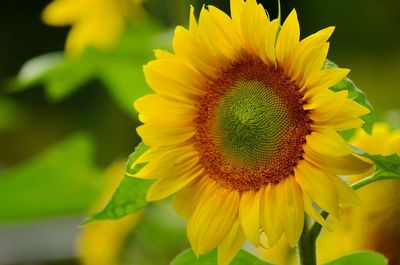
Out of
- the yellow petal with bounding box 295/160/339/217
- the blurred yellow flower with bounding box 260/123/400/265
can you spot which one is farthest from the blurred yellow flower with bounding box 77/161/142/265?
the yellow petal with bounding box 295/160/339/217

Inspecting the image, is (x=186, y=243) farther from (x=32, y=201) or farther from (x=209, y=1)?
(x=209, y=1)

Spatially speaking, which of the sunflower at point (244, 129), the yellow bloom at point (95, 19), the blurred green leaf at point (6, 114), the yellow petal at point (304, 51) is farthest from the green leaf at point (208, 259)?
the blurred green leaf at point (6, 114)

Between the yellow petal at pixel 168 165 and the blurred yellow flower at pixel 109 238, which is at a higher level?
the yellow petal at pixel 168 165

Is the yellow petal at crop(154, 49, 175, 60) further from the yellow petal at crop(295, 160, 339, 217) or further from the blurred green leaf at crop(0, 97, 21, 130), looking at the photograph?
the blurred green leaf at crop(0, 97, 21, 130)

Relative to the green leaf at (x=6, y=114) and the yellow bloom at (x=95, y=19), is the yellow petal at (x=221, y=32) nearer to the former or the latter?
the yellow bloom at (x=95, y=19)

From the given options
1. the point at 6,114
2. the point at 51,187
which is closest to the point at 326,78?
the point at 51,187

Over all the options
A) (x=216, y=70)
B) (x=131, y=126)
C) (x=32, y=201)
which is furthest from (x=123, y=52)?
(x=131, y=126)
